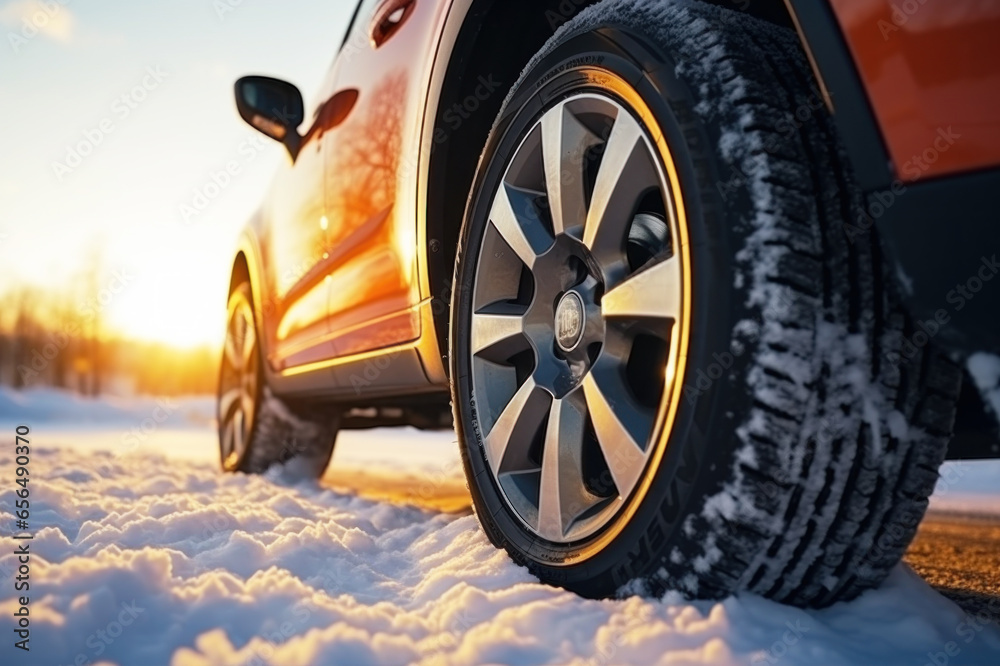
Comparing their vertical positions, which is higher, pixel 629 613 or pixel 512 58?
pixel 512 58

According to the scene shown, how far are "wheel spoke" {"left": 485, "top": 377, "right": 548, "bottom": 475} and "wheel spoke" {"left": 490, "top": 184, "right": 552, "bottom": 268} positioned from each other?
277 mm

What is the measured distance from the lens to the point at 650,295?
1.32 meters

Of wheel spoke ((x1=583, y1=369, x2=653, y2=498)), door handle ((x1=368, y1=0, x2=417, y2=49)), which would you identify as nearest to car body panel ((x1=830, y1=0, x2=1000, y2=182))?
wheel spoke ((x1=583, y1=369, x2=653, y2=498))

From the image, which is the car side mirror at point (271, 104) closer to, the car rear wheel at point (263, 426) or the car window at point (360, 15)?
the car window at point (360, 15)

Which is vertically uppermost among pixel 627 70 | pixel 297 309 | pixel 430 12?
pixel 430 12

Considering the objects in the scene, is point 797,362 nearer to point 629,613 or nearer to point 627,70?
point 629,613

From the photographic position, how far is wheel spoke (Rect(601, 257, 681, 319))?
1262mm

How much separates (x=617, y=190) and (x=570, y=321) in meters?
0.29

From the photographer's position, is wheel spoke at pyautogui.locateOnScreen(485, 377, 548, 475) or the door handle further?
the door handle

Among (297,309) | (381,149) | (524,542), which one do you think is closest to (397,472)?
(297,309)

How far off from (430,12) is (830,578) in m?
1.65

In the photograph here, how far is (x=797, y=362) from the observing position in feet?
3.62

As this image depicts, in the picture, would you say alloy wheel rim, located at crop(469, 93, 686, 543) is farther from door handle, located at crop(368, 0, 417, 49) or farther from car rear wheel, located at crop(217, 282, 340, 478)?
car rear wheel, located at crop(217, 282, 340, 478)

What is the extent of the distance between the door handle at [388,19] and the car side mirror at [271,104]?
0.90 metres
